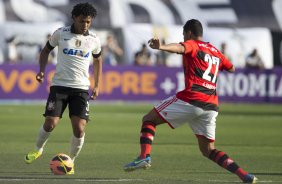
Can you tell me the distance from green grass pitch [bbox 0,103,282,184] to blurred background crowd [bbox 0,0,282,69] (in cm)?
557

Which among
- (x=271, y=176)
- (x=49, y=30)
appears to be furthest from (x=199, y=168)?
(x=49, y=30)

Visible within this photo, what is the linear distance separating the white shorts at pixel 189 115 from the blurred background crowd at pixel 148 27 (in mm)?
21549

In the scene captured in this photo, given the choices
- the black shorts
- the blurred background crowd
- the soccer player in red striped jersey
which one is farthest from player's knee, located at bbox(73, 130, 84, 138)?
the blurred background crowd

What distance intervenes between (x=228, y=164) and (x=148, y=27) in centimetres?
2455

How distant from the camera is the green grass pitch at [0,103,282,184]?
11.9 meters

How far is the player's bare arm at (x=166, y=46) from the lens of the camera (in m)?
10.6

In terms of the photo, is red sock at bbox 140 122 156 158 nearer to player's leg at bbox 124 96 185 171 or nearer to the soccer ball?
player's leg at bbox 124 96 185 171

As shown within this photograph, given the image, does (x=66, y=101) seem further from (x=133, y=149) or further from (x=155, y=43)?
(x=133, y=149)

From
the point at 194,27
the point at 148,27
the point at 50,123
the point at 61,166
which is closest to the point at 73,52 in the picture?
the point at 50,123

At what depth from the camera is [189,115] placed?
445 inches

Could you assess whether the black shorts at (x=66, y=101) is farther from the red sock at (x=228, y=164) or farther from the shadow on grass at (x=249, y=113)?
the shadow on grass at (x=249, y=113)

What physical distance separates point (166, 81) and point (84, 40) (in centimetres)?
1958

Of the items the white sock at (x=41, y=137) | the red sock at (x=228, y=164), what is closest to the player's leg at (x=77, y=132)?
the white sock at (x=41, y=137)

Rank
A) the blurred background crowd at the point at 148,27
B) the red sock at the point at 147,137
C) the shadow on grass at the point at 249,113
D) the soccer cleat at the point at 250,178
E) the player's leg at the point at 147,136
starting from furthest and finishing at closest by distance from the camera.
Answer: the blurred background crowd at the point at 148,27
the shadow on grass at the point at 249,113
the red sock at the point at 147,137
the player's leg at the point at 147,136
the soccer cleat at the point at 250,178
